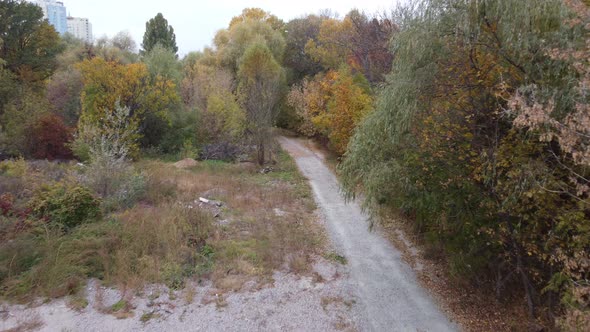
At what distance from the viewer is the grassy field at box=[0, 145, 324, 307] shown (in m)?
8.66

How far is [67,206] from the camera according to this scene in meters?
10.7

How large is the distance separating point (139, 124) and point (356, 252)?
A: 18435 mm

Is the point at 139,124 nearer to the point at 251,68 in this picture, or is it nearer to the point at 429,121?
the point at 251,68

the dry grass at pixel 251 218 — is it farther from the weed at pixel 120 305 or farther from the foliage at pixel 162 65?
the foliage at pixel 162 65

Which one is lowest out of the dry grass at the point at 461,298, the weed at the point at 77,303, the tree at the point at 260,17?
the weed at the point at 77,303

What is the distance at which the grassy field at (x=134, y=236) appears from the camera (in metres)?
8.66

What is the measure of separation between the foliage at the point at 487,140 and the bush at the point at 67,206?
770 cm

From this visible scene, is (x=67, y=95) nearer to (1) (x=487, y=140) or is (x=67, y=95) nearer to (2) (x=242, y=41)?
(2) (x=242, y=41)

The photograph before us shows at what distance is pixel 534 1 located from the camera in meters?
6.30

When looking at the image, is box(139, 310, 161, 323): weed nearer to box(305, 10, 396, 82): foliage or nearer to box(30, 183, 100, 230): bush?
box(30, 183, 100, 230): bush

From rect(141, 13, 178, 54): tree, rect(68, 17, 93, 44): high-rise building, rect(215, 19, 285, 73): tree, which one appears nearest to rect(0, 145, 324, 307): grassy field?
rect(215, 19, 285, 73): tree

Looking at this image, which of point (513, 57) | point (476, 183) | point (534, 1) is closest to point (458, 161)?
point (476, 183)

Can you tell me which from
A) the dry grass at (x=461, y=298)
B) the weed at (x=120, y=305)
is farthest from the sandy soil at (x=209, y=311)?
the dry grass at (x=461, y=298)

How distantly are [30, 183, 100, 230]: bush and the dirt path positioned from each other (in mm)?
7201
